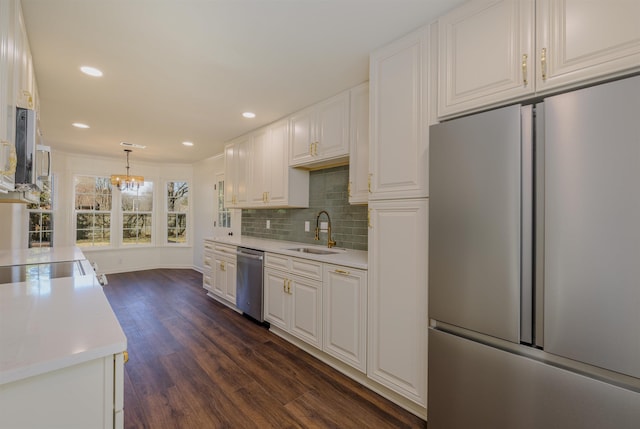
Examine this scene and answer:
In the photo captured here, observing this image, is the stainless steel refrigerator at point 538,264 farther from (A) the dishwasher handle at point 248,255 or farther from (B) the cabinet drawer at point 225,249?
(B) the cabinet drawer at point 225,249

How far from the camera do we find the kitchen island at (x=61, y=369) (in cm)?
73

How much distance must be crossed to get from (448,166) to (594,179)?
585 mm

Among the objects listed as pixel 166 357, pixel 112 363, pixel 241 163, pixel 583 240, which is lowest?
pixel 166 357

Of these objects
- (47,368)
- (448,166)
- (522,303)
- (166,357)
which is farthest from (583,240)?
(166,357)

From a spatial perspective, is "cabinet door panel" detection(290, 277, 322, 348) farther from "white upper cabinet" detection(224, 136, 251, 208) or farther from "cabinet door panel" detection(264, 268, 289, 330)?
"white upper cabinet" detection(224, 136, 251, 208)

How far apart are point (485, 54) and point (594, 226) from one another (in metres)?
0.98

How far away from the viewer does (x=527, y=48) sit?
4.48 ft

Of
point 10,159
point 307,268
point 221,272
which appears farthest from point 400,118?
point 221,272

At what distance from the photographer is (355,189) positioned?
8.30 ft

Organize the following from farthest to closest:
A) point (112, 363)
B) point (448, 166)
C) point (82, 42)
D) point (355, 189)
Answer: point (355, 189) < point (82, 42) < point (448, 166) < point (112, 363)

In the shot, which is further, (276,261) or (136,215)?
(136,215)

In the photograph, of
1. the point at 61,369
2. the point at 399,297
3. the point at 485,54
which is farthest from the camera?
the point at 399,297

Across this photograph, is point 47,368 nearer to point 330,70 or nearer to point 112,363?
point 112,363

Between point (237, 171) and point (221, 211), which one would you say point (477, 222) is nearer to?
point (237, 171)
